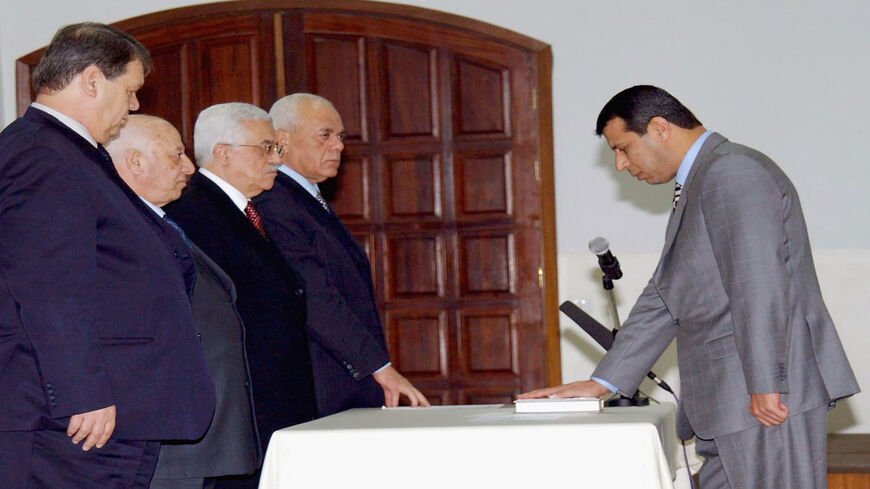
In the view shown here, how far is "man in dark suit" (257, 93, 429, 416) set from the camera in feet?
10.7

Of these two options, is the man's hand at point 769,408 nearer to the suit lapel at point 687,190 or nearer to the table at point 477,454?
the table at point 477,454

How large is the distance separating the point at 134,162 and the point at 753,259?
1.66 meters

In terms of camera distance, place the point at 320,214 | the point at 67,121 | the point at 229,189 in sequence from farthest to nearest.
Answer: the point at 320,214 < the point at 229,189 < the point at 67,121

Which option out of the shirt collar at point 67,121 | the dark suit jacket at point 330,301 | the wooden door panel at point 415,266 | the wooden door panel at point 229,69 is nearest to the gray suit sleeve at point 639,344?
the dark suit jacket at point 330,301

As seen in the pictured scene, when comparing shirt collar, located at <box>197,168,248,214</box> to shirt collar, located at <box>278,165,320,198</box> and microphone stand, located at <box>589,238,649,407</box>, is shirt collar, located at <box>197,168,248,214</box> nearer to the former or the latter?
shirt collar, located at <box>278,165,320,198</box>

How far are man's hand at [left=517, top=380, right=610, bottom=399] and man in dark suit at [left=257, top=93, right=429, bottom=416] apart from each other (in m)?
0.48

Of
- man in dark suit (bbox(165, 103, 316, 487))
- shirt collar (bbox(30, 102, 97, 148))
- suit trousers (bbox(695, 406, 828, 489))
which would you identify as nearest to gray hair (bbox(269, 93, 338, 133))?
man in dark suit (bbox(165, 103, 316, 487))

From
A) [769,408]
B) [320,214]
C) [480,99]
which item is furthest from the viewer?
[480,99]

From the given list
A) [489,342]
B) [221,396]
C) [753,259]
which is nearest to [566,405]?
[753,259]

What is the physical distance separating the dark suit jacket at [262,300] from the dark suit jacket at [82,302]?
2.13 ft

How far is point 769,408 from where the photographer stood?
257 cm

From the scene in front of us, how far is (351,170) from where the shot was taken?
527 centimetres

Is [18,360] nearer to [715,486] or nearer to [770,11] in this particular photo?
[715,486]

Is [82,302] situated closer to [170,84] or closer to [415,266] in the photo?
[415,266]
